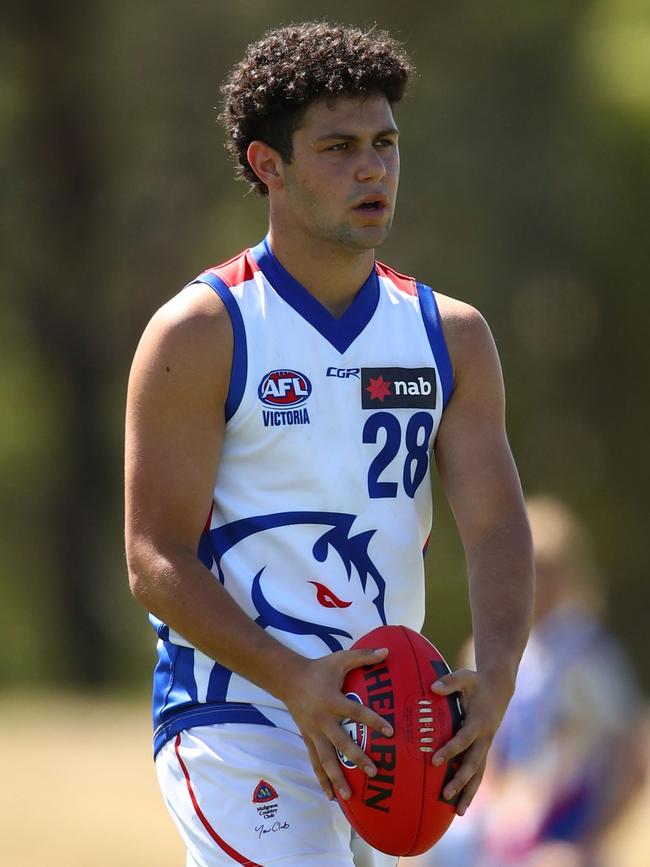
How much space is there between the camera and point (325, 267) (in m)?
3.95

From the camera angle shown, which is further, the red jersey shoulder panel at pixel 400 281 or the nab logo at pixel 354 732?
the red jersey shoulder panel at pixel 400 281

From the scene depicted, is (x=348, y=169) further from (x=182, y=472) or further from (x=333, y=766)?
(x=333, y=766)

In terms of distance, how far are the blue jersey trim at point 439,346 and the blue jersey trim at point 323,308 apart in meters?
0.14

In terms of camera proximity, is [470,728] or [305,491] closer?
[470,728]

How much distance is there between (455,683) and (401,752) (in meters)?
0.22

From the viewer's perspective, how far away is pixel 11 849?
27.5ft

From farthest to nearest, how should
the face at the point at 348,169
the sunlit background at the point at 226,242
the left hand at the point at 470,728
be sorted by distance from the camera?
the sunlit background at the point at 226,242 < the face at the point at 348,169 < the left hand at the point at 470,728

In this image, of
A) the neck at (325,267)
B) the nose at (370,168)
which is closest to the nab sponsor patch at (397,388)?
the neck at (325,267)

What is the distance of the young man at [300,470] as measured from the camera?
11.8 feet

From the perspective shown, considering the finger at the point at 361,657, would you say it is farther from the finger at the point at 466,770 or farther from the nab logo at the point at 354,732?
the finger at the point at 466,770

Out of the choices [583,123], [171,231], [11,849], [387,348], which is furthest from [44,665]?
[387,348]

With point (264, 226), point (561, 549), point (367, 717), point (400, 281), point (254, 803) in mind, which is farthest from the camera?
point (264, 226)

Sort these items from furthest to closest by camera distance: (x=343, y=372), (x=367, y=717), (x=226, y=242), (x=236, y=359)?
(x=226, y=242)
(x=343, y=372)
(x=236, y=359)
(x=367, y=717)

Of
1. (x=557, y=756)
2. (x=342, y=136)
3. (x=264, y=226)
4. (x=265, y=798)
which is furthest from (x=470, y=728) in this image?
(x=264, y=226)
